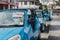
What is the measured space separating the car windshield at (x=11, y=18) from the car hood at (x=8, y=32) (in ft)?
1.92

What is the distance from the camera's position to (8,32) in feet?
22.6

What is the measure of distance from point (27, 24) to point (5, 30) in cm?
119

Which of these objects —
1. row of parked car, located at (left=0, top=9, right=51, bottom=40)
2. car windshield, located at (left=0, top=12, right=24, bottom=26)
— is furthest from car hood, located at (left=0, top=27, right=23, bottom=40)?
car windshield, located at (left=0, top=12, right=24, bottom=26)

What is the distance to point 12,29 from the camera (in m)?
7.20

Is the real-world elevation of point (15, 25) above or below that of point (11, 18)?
below

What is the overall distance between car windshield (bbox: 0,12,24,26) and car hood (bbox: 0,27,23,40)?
0.58 meters

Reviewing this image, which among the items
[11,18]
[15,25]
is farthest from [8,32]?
[11,18]

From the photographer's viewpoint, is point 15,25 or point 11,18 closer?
point 15,25

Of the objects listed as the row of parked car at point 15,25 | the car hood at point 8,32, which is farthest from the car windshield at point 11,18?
the car hood at point 8,32

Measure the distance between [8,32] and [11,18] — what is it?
1.25 metres

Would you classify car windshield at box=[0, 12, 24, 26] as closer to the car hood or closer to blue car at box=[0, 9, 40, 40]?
blue car at box=[0, 9, 40, 40]

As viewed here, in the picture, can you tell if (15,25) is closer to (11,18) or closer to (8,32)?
(11,18)

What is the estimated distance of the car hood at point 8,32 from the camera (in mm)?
6627

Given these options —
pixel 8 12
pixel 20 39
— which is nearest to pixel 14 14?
pixel 8 12
